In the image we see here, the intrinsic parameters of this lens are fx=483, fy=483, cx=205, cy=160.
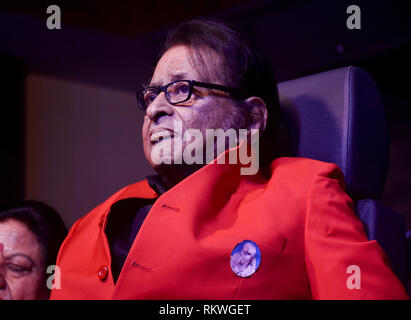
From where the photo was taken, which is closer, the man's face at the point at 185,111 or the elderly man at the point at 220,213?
the elderly man at the point at 220,213

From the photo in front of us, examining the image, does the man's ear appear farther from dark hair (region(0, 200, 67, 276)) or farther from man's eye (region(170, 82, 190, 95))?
dark hair (region(0, 200, 67, 276))

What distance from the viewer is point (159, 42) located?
2.83 metres

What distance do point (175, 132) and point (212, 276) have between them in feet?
1.12

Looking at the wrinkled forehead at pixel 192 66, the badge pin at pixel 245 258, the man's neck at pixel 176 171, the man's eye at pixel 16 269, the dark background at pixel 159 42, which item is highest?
the dark background at pixel 159 42

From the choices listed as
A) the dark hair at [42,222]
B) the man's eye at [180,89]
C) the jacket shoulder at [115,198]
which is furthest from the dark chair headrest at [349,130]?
the dark hair at [42,222]

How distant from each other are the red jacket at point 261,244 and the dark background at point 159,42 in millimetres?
1665

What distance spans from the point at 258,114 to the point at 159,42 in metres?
1.78

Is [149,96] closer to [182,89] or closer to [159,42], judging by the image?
[182,89]

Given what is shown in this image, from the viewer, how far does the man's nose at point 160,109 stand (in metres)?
1.12

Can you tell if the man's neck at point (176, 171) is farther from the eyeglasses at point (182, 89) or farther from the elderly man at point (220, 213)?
the eyeglasses at point (182, 89)

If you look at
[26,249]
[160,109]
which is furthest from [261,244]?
[26,249]

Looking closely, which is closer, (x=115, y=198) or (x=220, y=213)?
(x=220, y=213)

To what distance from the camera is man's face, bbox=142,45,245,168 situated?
3.58 feet

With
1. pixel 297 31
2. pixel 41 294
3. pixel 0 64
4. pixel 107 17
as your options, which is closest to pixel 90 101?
pixel 0 64
